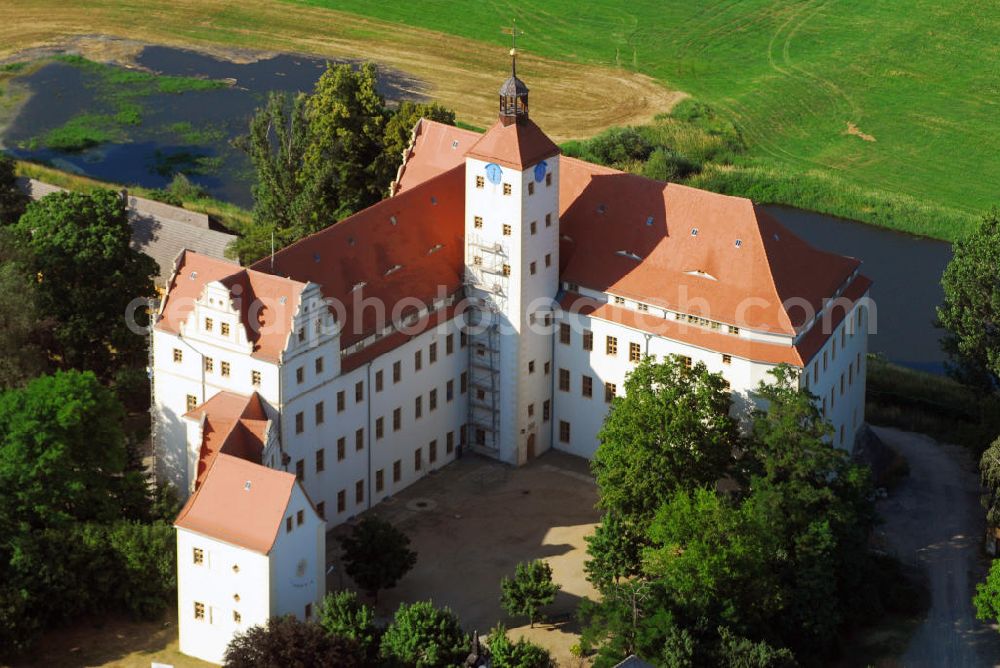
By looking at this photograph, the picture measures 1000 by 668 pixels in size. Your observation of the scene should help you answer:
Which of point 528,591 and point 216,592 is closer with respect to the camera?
point 216,592

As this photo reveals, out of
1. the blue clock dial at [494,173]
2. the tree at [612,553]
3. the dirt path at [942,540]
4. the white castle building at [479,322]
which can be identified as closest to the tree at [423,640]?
the white castle building at [479,322]

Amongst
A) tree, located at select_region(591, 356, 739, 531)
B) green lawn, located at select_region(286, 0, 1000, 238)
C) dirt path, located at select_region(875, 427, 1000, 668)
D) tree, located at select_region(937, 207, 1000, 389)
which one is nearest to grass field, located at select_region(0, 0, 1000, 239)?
green lawn, located at select_region(286, 0, 1000, 238)

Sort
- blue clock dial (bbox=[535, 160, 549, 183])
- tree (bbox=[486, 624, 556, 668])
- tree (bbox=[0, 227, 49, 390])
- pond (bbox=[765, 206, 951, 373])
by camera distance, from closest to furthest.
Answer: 1. tree (bbox=[486, 624, 556, 668])
2. blue clock dial (bbox=[535, 160, 549, 183])
3. tree (bbox=[0, 227, 49, 390])
4. pond (bbox=[765, 206, 951, 373])

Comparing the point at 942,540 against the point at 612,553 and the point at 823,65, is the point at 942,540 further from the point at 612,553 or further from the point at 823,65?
the point at 823,65

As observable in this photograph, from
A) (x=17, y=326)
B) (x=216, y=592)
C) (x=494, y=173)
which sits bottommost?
(x=216, y=592)

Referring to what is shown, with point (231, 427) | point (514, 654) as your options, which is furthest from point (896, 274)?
point (514, 654)

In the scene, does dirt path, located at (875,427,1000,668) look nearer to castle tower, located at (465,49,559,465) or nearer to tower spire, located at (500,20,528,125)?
castle tower, located at (465,49,559,465)
